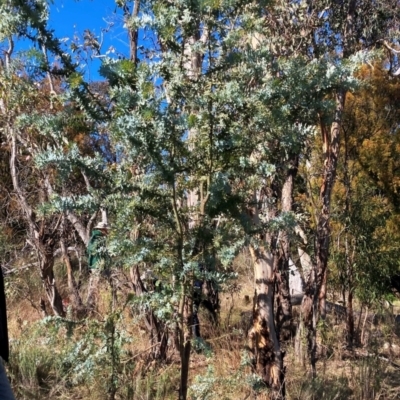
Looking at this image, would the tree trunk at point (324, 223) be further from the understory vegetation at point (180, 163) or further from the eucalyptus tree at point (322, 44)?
the understory vegetation at point (180, 163)

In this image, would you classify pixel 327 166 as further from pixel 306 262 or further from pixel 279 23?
pixel 306 262

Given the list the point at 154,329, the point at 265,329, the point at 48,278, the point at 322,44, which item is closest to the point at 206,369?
the point at 265,329

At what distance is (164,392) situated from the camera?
17.5 feet

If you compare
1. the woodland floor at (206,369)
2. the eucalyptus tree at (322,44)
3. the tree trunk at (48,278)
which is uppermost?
the eucalyptus tree at (322,44)

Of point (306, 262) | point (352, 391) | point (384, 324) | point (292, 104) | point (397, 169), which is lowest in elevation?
point (352, 391)

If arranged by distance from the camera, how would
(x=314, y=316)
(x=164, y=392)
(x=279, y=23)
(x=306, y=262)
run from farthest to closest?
(x=306, y=262), (x=279, y=23), (x=314, y=316), (x=164, y=392)

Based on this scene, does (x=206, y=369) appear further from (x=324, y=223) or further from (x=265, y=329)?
(x=324, y=223)

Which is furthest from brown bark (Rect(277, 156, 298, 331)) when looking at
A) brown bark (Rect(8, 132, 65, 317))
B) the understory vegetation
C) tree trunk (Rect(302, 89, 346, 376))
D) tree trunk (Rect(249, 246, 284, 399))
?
brown bark (Rect(8, 132, 65, 317))

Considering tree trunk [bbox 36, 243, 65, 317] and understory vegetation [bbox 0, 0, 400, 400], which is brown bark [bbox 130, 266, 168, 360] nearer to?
understory vegetation [bbox 0, 0, 400, 400]

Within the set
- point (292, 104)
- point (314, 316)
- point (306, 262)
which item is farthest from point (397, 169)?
point (292, 104)

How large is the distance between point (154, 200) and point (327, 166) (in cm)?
363

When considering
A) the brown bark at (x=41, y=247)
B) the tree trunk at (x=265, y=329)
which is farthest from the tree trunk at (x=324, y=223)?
the brown bark at (x=41, y=247)

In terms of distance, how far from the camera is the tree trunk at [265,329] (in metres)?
5.46

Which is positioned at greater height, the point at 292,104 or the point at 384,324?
the point at 292,104
